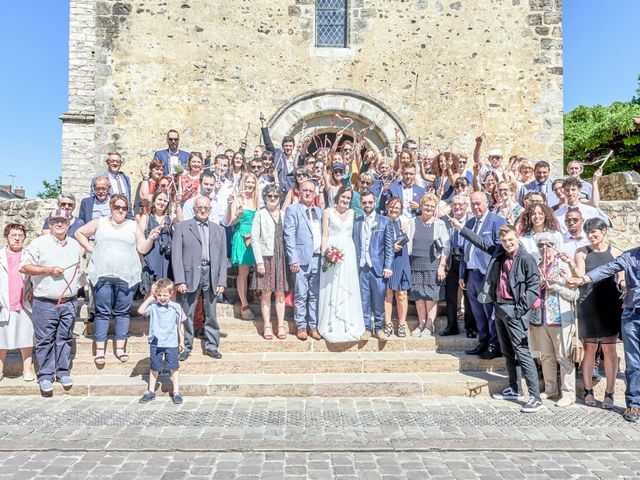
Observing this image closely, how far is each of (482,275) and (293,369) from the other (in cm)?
260

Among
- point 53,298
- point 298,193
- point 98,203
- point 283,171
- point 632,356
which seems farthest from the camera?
point 283,171

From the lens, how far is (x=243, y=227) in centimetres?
715

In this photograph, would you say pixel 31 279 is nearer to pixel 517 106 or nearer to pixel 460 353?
pixel 460 353

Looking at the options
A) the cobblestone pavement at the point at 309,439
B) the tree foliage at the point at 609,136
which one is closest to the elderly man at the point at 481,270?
the cobblestone pavement at the point at 309,439

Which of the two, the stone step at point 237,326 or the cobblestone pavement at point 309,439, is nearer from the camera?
the cobblestone pavement at point 309,439

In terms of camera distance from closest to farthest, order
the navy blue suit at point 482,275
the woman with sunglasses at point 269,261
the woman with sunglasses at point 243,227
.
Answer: the navy blue suit at point 482,275 → the woman with sunglasses at point 269,261 → the woman with sunglasses at point 243,227

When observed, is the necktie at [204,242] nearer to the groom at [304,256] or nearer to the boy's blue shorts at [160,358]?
the groom at [304,256]

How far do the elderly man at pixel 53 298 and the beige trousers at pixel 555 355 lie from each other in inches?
205

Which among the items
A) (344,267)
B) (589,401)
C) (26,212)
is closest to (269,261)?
(344,267)

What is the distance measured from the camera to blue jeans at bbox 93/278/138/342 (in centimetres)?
612

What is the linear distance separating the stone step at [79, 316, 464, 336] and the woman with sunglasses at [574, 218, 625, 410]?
182 centimetres

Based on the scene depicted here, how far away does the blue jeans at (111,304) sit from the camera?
6125 mm

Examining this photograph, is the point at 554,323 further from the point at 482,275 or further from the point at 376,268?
the point at 376,268

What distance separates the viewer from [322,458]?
434 centimetres
